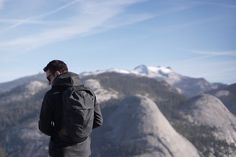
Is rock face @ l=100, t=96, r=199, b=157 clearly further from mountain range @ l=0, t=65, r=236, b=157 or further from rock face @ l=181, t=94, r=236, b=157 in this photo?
rock face @ l=181, t=94, r=236, b=157

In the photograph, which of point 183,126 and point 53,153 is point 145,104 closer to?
point 183,126

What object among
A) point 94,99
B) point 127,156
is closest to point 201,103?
point 127,156

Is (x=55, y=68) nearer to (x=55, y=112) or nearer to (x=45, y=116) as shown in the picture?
(x=55, y=112)

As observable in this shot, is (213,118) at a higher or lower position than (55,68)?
lower

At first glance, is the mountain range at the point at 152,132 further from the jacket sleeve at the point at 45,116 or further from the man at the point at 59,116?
the jacket sleeve at the point at 45,116

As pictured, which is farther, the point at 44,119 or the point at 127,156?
the point at 127,156

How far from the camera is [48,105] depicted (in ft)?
33.6

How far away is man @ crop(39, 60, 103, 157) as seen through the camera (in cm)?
1022

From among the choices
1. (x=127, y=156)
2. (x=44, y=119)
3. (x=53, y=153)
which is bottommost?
(x=127, y=156)

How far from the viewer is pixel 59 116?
10.4m

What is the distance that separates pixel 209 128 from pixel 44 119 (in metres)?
135

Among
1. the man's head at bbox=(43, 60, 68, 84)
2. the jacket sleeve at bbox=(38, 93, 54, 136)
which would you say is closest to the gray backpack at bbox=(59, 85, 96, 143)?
the jacket sleeve at bbox=(38, 93, 54, 136)

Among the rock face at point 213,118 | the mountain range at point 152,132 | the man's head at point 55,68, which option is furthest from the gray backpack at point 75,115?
the rock face at point 213,118

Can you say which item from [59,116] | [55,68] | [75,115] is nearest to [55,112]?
[59,116]
